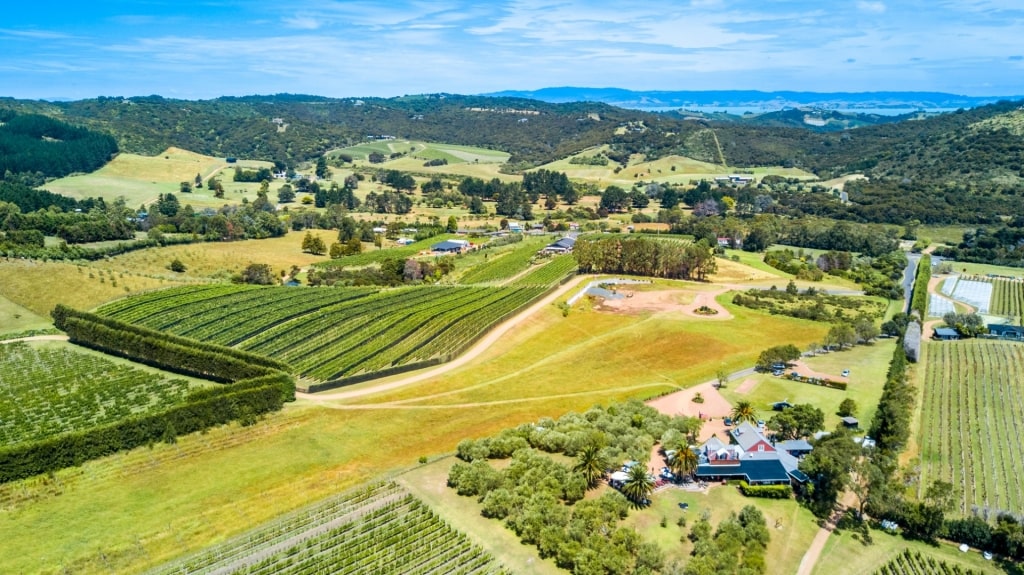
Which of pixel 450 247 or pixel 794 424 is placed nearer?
pixel 794 424

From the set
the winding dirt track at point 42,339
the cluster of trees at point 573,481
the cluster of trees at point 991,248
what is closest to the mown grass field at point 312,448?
the cluster of trees at point 573,481

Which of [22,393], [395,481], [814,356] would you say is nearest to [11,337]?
[22,393]

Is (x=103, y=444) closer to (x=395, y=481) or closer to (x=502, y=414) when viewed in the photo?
(x=395, y=481)

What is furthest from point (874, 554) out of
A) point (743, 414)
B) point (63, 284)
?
point (63, 284)

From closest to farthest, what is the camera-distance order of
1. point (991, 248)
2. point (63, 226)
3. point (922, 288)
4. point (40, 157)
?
point (922, 288)
point (63, 226)
point (991, 248)
point (40, 157)

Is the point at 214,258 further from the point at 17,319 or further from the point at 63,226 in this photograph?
the point at 17,319

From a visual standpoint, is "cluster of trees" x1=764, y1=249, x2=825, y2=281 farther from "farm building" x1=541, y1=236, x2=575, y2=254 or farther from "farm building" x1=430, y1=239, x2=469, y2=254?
"farm building" x1=430, y1=239, x2=469, y2=254
